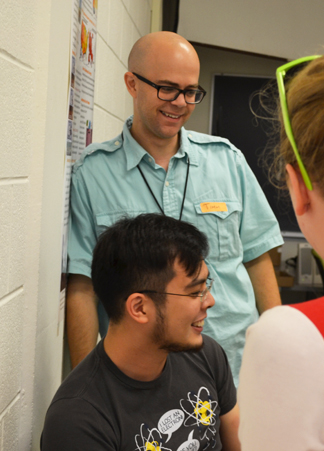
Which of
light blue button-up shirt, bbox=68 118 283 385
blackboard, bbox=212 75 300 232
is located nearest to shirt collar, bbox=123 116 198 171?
light blue button-up shirt, bbox=68 118 283 385

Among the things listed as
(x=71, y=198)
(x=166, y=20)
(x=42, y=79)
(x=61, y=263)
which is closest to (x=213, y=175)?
(x=71, y=198)

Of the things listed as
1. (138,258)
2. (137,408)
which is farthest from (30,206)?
(137,408)

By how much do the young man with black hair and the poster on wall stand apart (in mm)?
279

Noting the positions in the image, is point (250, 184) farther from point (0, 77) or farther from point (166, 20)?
point (166, 20)

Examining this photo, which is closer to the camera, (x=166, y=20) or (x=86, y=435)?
(x=86, y=435)

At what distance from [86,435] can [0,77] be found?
Answer: 29.3 inches

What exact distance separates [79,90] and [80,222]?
0.43 meters

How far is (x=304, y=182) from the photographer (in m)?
0.52

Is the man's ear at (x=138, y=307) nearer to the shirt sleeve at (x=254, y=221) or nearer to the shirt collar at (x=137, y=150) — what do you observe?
the shirt collar at (x=137, y=150)

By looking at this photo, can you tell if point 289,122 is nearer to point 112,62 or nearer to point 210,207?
point 210,207

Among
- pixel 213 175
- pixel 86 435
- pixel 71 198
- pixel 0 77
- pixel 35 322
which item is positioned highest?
pixel 0 77

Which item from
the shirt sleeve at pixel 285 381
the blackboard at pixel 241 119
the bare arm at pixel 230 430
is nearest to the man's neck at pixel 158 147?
the bare arm at pixel 230 430

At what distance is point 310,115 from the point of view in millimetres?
493

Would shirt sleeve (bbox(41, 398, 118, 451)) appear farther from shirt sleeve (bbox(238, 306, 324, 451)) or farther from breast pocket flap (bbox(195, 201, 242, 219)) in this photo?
breast pocket flap (bbox(195, 201, 242, 219))
